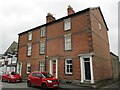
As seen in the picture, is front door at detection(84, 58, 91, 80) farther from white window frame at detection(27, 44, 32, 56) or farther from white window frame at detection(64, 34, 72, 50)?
white window frame at detection(27, 44, 32, 56)

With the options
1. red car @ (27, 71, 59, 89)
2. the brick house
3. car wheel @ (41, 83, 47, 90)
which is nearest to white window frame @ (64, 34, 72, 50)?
the brick house

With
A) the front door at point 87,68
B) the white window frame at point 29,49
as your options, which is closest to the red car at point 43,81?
the front door at point 87,68

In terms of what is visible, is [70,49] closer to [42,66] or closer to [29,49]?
[42,66]

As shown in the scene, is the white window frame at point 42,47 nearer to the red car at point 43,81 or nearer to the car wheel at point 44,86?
the red car at point 43,81

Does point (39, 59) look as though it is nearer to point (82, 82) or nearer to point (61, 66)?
point (61, 66)

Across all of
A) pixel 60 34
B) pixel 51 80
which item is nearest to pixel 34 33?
pixel 60 34

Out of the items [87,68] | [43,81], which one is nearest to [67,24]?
[87,68]

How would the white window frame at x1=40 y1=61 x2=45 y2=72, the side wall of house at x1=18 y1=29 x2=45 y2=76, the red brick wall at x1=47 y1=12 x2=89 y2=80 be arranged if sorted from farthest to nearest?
the side wall of house at x1=18 y1=29 x2=45 y2=76
the white window frame at x1=40 y1=61 x2=45 y2=72
the red brick wall at x1=47 y1=12 x2=89 y2=80

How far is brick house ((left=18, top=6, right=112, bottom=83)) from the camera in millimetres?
15727

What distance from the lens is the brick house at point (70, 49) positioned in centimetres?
1573

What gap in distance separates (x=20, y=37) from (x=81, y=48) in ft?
48.7

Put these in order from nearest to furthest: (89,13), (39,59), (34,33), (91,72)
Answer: (91,72) → (89,13) → (39,59) → (34,33)

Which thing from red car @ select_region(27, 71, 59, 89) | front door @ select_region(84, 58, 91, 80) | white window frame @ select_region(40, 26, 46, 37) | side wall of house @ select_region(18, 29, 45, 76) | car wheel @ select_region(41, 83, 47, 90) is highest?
white window frame @ select_region(40, 26, 46, 37)

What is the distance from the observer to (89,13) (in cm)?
1631
